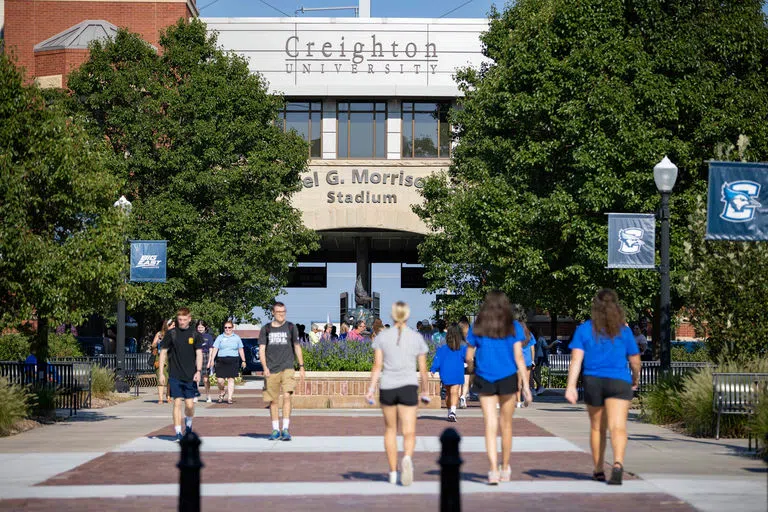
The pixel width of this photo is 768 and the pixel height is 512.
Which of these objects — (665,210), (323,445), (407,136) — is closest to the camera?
(323,445)

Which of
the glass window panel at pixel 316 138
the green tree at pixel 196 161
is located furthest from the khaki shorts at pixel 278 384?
the glass window panel at pixel 316 138

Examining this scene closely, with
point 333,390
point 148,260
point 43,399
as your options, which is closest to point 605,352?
point 43,399

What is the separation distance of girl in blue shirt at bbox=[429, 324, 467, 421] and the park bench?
16.2 feet

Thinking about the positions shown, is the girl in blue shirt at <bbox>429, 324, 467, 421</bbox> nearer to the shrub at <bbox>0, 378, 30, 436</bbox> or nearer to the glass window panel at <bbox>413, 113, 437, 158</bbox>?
the shrub at <bbox>0, 378, 30, 436</bbox>

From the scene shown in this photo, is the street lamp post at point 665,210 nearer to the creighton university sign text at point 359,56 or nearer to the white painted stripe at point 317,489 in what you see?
the white painted stripe at point 317,489

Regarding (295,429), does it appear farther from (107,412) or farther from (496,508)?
(496,508)

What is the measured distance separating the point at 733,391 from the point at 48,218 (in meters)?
11.6

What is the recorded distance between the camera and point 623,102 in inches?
1030

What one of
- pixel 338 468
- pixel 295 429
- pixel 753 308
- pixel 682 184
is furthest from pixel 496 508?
pixel 682 184

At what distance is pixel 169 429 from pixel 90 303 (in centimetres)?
318

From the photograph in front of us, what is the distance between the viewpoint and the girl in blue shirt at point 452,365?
65.8 ft

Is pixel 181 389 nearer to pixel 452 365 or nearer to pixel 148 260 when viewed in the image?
pixel 452 365

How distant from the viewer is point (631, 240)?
21.3 m

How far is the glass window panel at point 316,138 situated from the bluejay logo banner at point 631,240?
30.7 meters
